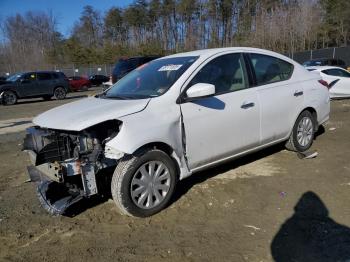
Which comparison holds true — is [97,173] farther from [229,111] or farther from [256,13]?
[256,13]

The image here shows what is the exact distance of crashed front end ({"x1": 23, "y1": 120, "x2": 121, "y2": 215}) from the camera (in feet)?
13.0

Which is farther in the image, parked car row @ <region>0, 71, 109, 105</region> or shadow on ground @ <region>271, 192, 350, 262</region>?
parked car row @ <region>0, 71, 109, 105</region>

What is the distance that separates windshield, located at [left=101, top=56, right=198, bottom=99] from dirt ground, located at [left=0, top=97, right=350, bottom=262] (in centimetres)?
133

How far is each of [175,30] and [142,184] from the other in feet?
232

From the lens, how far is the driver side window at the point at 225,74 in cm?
482

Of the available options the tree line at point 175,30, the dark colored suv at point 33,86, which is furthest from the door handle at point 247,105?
the tree line at point 175,30

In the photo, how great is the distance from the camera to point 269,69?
5.68 meters

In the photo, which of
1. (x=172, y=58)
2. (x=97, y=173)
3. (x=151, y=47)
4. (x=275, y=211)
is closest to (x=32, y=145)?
(x=97, y=173)

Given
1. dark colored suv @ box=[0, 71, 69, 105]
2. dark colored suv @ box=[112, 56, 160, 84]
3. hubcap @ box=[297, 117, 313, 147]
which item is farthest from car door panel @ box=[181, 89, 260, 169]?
dark colored suv @ box=[0, 71, 69, 105]

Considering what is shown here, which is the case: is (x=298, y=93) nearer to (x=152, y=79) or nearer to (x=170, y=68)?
(x=170, y=68)

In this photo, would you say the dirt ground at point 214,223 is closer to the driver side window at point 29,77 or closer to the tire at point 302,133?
the tire at point 302,133

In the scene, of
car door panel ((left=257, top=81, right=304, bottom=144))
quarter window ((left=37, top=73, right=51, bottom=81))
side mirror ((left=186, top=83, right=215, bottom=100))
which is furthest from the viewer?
quarter window ((left=37, top=73, right=51, bottom=81))

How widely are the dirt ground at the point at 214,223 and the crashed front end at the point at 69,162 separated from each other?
0.30m

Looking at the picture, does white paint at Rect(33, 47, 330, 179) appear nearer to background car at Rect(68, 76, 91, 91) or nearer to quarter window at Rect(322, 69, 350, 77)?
quarter window at Rect(322, 69, 350, 77)
